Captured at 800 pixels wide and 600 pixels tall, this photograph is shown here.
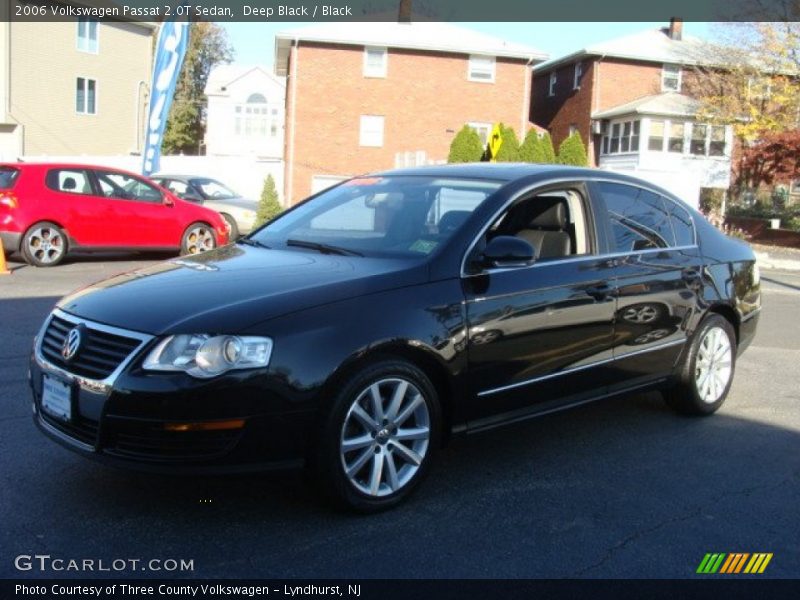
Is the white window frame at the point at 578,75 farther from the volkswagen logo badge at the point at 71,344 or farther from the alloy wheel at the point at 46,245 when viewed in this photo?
the volkswagen logo badge at the point at 71,344

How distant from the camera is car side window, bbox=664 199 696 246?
604 cm

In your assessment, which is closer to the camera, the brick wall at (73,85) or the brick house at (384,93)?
the brick house at (384,93)

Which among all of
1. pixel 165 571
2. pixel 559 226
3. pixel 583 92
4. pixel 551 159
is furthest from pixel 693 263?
pixel 583 92

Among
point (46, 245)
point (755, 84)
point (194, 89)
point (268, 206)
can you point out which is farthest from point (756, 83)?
point (194, 89)

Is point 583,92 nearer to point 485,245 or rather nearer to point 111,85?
point 111,85

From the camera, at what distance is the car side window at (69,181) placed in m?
13.2

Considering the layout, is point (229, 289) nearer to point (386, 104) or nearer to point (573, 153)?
point (573, 153)

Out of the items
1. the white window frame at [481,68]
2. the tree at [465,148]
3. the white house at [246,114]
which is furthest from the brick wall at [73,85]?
the tree at [465,148]

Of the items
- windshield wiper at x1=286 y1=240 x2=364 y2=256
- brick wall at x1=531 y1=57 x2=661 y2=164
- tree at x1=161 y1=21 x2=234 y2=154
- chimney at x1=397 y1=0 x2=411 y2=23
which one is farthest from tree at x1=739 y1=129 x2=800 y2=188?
tree at x1=161 y1=21 x2=234 y2=154

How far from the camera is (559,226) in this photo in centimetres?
527

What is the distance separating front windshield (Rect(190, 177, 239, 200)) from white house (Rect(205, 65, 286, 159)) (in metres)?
34.7

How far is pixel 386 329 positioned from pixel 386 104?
33.7m

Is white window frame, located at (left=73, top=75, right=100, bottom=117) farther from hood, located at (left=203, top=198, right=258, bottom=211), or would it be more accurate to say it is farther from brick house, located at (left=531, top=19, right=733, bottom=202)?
hood, located at (left=203, top=198, right=258, bottom=211)
